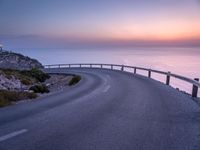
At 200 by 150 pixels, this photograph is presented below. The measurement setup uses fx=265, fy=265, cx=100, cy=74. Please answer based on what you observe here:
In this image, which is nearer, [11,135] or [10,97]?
[11,135]

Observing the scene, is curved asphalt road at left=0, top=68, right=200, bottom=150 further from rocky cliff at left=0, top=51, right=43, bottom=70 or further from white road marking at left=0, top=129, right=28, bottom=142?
rocky cliff at left=0, top=51, right=43, bottom=70

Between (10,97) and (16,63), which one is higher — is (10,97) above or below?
above

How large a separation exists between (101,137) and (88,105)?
15.6 ft

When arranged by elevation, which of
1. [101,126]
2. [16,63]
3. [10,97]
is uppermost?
[101,126]

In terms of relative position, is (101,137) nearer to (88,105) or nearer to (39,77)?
(88,105)

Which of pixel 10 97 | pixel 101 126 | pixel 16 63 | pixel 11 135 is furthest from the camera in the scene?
pixel 16 63

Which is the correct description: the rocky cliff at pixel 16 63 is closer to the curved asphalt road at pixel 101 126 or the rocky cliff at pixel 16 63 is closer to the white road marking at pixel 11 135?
the curved asphalt road at pixel 101 126

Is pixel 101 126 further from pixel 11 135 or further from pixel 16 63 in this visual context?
pixel 16 63

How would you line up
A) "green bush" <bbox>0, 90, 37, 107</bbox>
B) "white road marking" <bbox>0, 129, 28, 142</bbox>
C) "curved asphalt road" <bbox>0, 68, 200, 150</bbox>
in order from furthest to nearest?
1. "green bush" <bbox>0, 90, 37, 107</bbox>
2. "white road marking" <bbox>0, 129, 28, 142</bbox>
3. "curved asphalt road" <bbox>0, 68, 200, 150</bbox>

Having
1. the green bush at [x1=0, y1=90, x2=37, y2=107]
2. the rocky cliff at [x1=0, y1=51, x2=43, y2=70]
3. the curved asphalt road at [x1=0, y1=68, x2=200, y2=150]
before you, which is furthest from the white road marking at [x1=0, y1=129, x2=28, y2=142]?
the rocky cliff at [x1=0, y1=51, x2=43, y2=70]

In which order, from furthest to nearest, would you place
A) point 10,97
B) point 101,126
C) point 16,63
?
1. point 16,63
2. point 10,97
3. point 101,126

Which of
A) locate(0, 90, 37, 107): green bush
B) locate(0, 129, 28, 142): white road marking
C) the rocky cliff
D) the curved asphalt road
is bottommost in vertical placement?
the rocky cliff

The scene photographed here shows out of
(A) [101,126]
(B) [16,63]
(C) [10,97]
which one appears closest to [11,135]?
(A) [101,126]

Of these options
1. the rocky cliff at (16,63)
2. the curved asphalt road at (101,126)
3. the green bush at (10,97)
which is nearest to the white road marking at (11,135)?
the curved asphalt road at (101,126)
